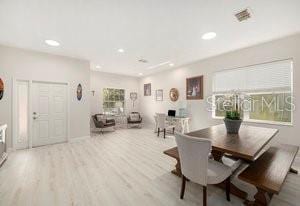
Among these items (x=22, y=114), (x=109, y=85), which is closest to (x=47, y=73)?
(x=22, y=114)

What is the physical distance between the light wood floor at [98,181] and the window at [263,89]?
1.16 meters

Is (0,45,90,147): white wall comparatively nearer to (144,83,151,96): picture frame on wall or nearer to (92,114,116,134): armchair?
(92,114,116,134): armchair

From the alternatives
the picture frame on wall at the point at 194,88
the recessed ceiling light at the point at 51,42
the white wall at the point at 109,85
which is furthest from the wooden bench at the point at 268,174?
the white wall at the point at 109,85

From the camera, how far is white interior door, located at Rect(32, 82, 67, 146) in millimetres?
4051

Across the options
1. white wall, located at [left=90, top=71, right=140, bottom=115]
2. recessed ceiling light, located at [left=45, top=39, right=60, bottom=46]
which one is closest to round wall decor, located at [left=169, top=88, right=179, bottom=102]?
white wall, located at [left=90, top=71, right=140, bottom=115]

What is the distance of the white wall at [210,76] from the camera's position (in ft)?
10.0

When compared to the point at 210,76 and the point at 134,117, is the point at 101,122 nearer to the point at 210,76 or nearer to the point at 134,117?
the point at 134,117

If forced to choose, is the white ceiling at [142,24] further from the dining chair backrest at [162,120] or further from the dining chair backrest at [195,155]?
the dining chair backrest at [162,120]

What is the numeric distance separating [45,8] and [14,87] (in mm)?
2654

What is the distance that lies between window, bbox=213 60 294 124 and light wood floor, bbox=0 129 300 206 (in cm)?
116

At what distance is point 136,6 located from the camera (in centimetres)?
210

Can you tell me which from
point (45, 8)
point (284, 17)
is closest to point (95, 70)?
point (45, 8)

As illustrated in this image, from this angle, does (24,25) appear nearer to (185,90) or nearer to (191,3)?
(191,3)

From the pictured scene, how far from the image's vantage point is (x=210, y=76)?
181 inches
